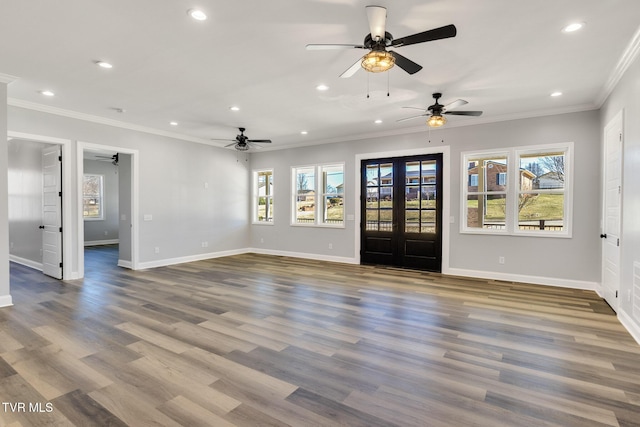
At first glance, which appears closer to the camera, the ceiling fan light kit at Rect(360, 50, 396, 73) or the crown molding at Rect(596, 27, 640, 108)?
the ceiling fan light kit at Rect(360, 50, 396, 73)

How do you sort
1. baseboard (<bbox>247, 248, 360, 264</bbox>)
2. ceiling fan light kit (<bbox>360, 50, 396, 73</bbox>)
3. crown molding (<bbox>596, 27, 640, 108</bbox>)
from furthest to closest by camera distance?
baseboard (<bbox>247, 248, 360, 264</bbox>) → crown molding (<bbox>596, 27, 640, 108</bbox>) → ceiling fan light kit (<bbox>360, 50, 396, 73</bbox>)

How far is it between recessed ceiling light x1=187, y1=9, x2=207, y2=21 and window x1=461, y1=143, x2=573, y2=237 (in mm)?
5104

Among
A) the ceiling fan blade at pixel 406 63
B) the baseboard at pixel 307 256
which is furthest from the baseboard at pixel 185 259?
the ceiling fan blade at pixel 406 63

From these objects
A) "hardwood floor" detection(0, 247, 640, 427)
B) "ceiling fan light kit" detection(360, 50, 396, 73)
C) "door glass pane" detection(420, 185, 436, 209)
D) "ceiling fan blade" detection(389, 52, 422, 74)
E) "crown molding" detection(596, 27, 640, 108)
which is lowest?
"hardwood floor" detection(0, 247, 640, 427)

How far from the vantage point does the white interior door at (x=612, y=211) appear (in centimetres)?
400

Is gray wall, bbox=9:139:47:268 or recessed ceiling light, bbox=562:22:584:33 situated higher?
recessed ceiling light, bbox=562:22:584:33

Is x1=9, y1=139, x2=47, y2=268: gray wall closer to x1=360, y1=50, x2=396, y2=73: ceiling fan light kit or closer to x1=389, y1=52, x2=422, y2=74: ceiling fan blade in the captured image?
x1=360, y1=50, x2=396, y2=73: ceiling fan light kit

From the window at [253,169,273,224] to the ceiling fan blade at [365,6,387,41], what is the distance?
264 inches

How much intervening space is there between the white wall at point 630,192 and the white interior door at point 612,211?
0.71ft

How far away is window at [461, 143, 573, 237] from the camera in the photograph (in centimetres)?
547

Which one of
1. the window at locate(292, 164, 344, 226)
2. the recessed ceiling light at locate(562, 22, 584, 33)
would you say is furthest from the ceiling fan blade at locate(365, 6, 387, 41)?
the window at locate(292, 164, 344, 226)

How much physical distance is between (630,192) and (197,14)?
4725 mm

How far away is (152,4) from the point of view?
263 cm

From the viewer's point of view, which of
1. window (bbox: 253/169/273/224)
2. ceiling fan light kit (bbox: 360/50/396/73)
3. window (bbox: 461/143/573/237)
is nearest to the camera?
ceiling fan light kit (bbox: 360/50/396/73)
